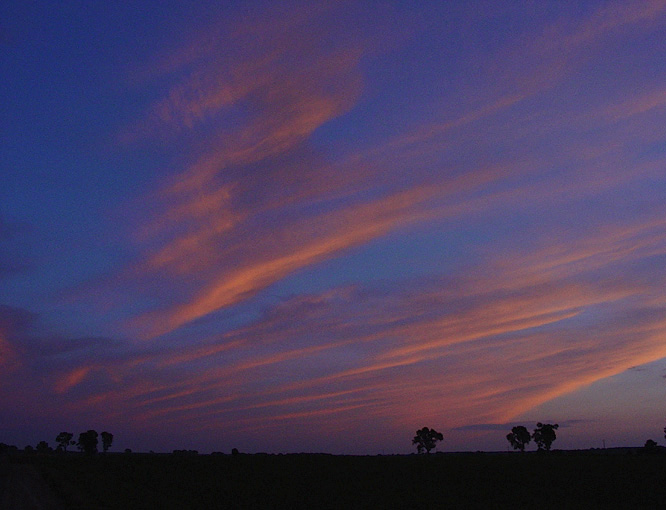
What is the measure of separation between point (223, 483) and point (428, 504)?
83.5ft

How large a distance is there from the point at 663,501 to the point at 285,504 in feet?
83.8

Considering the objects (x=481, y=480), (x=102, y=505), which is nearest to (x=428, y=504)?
(x=102, y=505)

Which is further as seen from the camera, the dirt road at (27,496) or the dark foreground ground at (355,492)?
the dark foreground ground at (355,492)

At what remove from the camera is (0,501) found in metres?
39.5

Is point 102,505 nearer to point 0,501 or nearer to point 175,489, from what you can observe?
point 0,501

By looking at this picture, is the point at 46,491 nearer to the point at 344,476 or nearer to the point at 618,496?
the point at 344,476

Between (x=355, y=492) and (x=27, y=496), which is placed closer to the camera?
(x=27, y=496)

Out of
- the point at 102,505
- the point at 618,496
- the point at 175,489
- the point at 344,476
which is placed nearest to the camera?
the point at 102,505

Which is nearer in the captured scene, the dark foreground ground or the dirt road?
the dirt road

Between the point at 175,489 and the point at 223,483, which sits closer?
the point at 175,489

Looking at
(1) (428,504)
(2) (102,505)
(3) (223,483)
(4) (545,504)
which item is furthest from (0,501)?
A: (4) (545,504)

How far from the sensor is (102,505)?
37625mm

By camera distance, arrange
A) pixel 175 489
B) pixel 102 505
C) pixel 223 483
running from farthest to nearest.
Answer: pixel 223 483
pixel 175 489
pixel 102 505

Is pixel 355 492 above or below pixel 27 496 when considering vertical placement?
below
